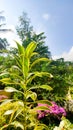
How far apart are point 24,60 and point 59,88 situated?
13.9 ft

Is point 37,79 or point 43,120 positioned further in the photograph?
point 37,79

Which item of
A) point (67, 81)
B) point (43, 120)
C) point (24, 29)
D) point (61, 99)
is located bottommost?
point (43, 120)

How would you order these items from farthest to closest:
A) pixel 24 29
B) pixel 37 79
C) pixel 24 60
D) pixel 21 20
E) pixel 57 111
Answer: pixel 21 20, pixel 24 29, pixel 37 79, pixel 57 111, pixel 24 60

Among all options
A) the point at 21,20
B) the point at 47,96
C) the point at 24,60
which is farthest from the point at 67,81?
the point at 21,20

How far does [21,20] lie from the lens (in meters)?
40.2

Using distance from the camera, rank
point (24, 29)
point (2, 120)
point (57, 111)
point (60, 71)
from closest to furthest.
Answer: point (2, 120) → point (57, 111) → point (60, 71) → point (24, 29)

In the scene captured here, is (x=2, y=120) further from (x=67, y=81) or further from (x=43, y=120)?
(x=67, y=81)

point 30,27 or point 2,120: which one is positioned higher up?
point 30,27

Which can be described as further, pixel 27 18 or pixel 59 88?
pixel 27 18

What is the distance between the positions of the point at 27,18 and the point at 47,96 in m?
34.1

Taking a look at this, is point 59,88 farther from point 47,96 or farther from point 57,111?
point 57,111

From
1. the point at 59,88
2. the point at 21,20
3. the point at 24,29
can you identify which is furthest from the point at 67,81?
the point at 21,20

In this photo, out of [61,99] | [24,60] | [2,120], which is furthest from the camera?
[61,99]

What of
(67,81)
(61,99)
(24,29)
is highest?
(24,29)
